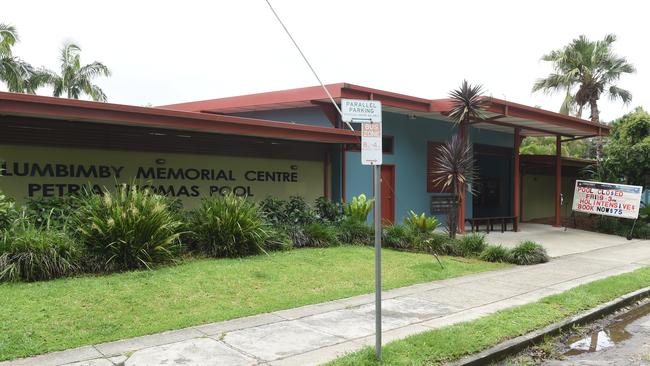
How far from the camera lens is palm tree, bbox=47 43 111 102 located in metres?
32.9

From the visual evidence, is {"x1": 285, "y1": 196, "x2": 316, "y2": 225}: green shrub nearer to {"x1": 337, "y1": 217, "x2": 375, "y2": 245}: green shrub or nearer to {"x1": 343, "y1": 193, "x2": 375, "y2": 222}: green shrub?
{"x1": 337, "y1": 217, "x2": 375, "y2": 245}: green shrub

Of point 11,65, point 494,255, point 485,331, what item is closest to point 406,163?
point 494,255

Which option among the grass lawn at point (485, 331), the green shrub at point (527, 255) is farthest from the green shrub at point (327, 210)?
the grass lawn at point (485, 331)

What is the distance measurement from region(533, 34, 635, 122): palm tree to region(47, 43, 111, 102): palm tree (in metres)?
26.2

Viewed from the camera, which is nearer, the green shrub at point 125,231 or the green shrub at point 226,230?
the green shrub at point 125,231

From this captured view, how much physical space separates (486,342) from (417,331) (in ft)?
2.59

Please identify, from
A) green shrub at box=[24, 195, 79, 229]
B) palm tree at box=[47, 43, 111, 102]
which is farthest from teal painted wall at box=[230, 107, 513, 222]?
palm tree at box=[47, 43, 111, 102]

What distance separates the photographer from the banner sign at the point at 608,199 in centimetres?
1792

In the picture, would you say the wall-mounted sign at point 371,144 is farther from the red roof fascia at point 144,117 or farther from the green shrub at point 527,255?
the green shrub at point 527,255

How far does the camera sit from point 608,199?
18.6 meters

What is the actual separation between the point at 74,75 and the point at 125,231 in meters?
28.5

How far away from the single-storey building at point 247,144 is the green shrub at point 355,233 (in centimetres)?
223

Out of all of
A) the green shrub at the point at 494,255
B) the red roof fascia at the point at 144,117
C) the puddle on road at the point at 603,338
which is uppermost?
the red roof fascia at the point at 144,117

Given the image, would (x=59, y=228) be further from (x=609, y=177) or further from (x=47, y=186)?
(x=609, y=177)
